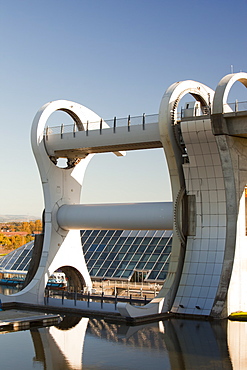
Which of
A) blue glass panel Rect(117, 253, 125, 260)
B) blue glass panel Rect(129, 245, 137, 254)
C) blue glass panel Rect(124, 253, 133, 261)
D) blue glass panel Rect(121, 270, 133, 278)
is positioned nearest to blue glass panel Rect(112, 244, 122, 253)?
blue glass panel Rect(117, 253, 125, 260)

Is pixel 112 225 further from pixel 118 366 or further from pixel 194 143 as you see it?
pixel 118 366

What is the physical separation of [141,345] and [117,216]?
10902mm

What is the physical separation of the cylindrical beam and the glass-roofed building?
10622mm

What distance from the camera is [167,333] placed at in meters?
26.4

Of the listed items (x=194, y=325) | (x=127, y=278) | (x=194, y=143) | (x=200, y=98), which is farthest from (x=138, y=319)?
(x=127, y=278)

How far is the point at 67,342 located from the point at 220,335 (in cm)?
657

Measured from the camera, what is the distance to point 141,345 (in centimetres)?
2406

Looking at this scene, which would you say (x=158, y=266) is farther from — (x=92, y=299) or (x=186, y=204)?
(x=186, y=204)

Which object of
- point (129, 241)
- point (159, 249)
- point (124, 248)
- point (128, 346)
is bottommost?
point (128, 346)

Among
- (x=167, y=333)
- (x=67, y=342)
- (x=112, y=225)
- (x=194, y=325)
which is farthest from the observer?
(x=112, y=225)

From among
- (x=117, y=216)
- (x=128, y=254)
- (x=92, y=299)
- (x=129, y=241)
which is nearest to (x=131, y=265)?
(x=128, y=254)

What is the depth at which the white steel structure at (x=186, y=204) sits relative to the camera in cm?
2969

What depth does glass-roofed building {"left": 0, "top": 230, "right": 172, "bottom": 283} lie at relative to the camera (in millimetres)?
45031

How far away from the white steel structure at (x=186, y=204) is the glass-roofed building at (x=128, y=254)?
10.1 meters
